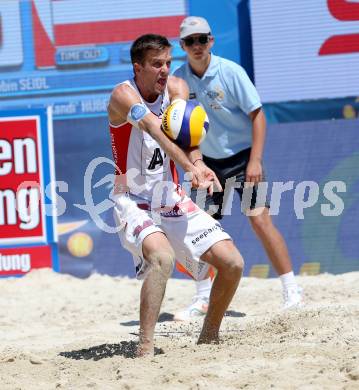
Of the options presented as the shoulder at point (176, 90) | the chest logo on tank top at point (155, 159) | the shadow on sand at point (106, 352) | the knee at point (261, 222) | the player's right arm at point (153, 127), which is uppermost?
the shoulder at point (176, 90)

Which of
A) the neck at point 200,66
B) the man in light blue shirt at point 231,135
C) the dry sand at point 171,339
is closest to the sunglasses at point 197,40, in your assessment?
the man in light blue shirt at point 231,135

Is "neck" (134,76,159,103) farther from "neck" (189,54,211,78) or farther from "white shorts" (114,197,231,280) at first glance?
"neck" (189,54,211,78)

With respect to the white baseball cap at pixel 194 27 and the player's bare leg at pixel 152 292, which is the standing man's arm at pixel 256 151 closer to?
the white baseball cap at pixel 194 27

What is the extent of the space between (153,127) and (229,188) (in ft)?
6.64

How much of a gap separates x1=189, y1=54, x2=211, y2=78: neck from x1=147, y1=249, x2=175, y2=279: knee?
7.56 ft

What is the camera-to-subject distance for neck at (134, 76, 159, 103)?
5090 mm

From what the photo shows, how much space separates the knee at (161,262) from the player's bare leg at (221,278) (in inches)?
10.9

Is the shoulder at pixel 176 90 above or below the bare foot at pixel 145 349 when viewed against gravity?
above

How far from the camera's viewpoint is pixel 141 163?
5.09m

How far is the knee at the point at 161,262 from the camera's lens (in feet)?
15.6

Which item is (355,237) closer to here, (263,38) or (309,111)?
(309,111)

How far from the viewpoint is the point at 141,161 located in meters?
5.09

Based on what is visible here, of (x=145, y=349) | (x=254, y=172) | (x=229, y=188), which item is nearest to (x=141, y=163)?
(x=145, y=349)

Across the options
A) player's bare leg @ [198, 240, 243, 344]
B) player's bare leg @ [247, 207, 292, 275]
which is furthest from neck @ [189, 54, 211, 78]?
player's bare leg @ [198, 240, 243, 344]
